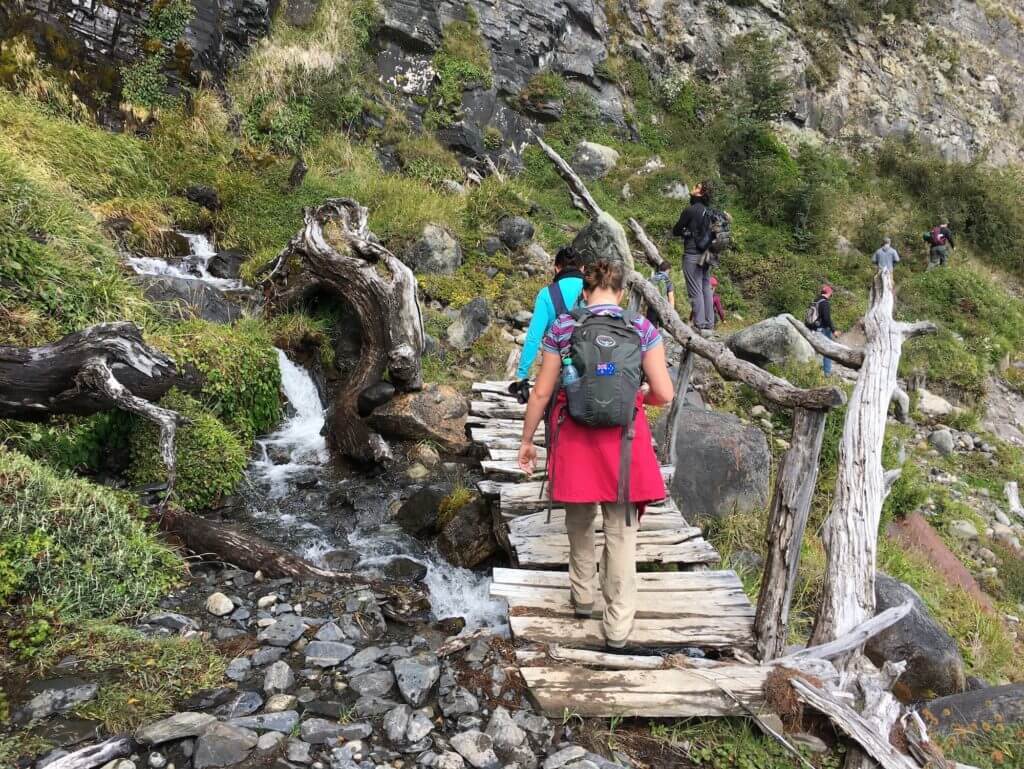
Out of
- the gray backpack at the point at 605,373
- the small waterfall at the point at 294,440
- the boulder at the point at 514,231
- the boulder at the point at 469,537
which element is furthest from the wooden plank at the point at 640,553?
the boulder at the point at 514,231

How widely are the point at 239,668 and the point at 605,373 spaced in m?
2.61

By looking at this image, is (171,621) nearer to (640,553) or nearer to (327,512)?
(327,512)

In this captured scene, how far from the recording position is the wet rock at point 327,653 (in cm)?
350

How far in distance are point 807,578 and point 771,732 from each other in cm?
307

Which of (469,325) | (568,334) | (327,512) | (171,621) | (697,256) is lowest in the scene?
(327,512)

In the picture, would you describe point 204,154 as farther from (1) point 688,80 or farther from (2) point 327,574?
(1) point 688,80

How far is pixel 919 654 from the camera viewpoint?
16.4 ft

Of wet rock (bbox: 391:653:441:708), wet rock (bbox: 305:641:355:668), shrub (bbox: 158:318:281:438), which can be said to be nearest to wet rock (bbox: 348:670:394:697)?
wet rock (bbox: 391:653:441:708)

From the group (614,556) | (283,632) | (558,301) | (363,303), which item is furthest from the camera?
(363,303)

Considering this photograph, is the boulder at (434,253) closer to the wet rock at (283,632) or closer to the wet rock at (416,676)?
the wet rock at (283,632)

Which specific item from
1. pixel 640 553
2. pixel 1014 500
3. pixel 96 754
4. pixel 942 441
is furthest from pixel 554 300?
pixel 942 441

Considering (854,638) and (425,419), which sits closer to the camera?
(854,638)

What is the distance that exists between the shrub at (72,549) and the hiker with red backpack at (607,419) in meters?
2.72

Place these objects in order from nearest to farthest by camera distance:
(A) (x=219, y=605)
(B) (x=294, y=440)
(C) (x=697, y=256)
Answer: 1. (A) (x=219, y=605)
2. (B) (x=294, y=440)
3. (C) (x=697, y=256)
